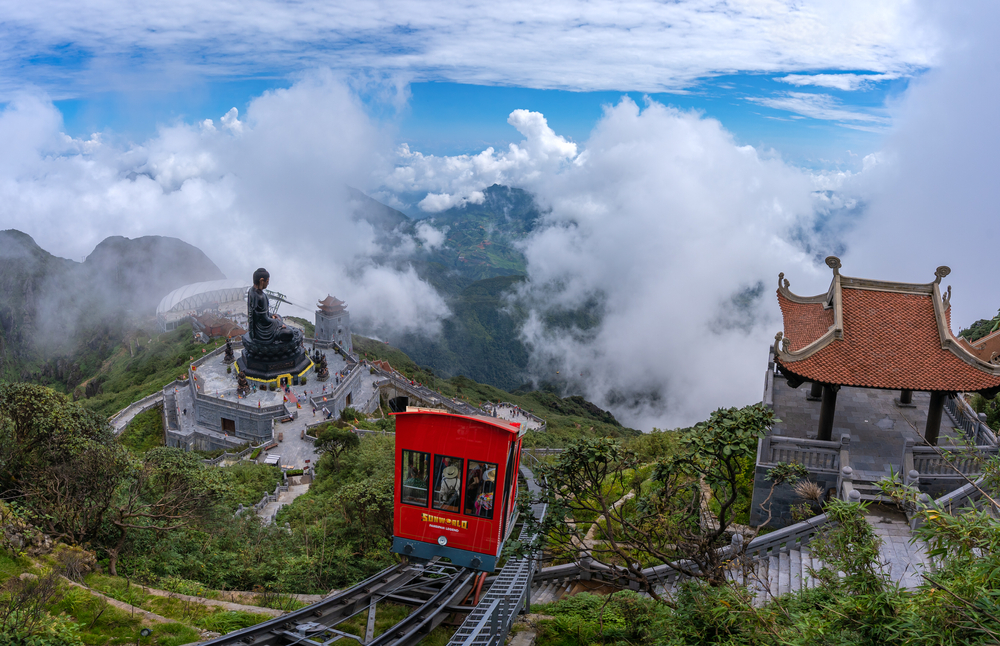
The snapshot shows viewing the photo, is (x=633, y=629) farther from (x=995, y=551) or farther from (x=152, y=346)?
(x=152, y=346)

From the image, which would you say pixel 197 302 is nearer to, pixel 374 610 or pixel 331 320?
pixel 331 320

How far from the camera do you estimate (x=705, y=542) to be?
11.2m

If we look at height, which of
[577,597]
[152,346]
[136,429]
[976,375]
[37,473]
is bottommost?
[152,346]

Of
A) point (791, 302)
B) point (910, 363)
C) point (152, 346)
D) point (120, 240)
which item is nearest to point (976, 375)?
point (910, 363)

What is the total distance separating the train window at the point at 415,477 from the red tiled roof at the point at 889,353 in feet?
37.9

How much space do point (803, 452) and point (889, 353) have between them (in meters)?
4.33

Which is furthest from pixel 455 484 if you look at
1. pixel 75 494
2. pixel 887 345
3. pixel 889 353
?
pixel 887 345

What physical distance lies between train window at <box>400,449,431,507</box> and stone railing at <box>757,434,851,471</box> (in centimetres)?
985

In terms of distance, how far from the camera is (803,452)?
17438 mm

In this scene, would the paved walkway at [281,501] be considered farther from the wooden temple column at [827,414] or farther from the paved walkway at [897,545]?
the paved walkway at [897,545]

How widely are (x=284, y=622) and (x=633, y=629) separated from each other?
701 centimetres

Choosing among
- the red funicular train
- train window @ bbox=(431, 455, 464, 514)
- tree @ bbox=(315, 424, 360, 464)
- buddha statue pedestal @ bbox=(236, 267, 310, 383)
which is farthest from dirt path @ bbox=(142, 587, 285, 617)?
buddha statue pedestal @ bbox=(236, 267, 310, 383)

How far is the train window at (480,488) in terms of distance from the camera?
43.6ft

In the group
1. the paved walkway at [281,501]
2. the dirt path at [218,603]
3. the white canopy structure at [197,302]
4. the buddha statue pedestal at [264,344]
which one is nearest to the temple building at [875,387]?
the dirt path at [218,603]
